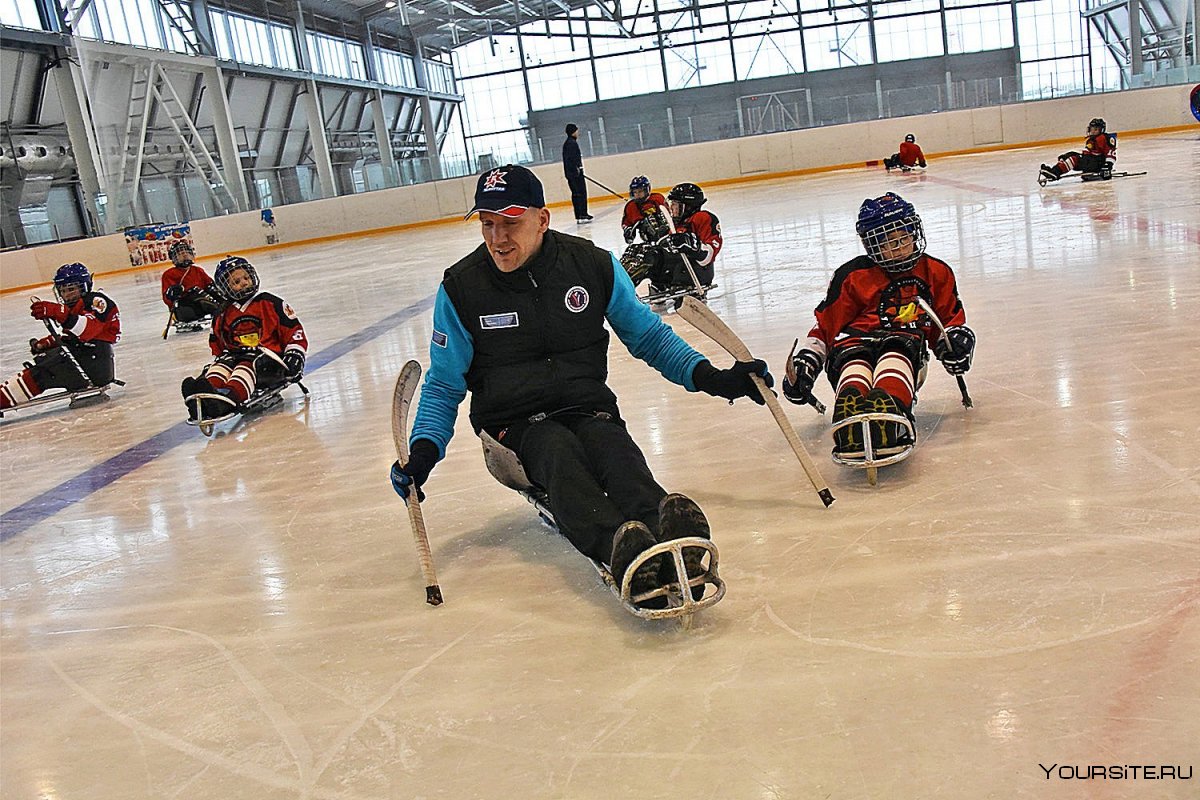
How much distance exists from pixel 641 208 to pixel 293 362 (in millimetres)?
3321

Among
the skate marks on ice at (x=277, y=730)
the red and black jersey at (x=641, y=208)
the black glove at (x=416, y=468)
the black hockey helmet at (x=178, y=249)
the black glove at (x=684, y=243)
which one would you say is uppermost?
the black hockey helmet at (x=178, y=249)

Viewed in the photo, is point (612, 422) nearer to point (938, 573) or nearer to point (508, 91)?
point (938, 573)

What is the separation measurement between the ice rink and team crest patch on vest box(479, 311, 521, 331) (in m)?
0.64

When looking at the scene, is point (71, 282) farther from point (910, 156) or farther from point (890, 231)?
point (910, 156)

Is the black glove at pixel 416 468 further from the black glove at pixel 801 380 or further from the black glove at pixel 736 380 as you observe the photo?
the black glove at pixel 801 380

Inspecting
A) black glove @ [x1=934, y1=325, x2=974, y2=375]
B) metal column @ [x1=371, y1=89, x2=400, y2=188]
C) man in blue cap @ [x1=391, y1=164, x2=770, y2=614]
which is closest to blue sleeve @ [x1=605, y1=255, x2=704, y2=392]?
man in blue cap @ [x1=391, y1=164, x2=770, y2=614]

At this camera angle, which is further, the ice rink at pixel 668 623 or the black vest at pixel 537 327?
the black vest at pixel 537 327

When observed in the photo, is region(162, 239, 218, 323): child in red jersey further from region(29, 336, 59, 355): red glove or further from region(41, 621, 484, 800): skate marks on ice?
region(41, 621, 484, 800): skate marks on ice

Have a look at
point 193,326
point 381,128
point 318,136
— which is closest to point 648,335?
point 193,326

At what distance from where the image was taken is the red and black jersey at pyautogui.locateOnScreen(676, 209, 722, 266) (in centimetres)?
736

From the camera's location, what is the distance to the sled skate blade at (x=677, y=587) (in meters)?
2.16

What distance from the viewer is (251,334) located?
17.9 feet

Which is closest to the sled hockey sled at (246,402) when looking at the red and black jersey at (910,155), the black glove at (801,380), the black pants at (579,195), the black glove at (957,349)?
the black glove at (801,380)

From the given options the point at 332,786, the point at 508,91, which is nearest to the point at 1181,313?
the point at 332,786
